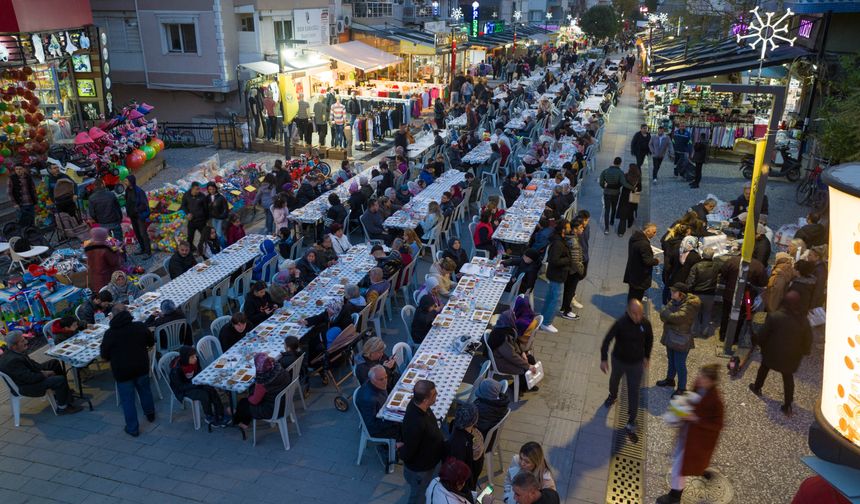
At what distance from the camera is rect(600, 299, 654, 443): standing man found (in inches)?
261

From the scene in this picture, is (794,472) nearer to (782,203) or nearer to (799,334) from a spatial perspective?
(799,334)

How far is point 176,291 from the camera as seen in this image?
8.85 metres

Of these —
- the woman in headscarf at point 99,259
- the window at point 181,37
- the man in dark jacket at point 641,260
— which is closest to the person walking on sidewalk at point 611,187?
the man in dark jacket at point 641,260

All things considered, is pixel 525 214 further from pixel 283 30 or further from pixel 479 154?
pixel 283 30

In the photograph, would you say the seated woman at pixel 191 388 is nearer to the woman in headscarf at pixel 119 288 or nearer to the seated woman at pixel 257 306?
the seated woman at pixel 257 306

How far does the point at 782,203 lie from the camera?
14930 mm

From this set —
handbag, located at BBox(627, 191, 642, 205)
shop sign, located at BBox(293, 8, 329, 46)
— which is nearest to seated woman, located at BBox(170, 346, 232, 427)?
handbag, located at BBox(627, 191, 642, 205)

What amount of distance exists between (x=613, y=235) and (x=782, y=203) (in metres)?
4.98

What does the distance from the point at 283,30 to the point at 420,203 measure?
15.3 m

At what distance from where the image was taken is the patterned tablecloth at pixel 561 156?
1504 cm

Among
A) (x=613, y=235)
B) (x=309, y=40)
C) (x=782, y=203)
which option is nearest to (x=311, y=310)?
(x=613, y=235)

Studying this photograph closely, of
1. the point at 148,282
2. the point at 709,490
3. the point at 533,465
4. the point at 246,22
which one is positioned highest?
the point at 246,22

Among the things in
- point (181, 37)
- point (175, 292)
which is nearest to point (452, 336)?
point (175, 292)

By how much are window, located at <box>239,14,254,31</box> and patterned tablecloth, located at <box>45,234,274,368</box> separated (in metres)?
14.7
